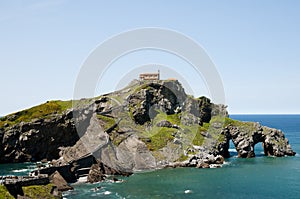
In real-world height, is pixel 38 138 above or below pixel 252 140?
above

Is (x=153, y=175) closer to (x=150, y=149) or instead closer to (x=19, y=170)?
(x=150, y=149)

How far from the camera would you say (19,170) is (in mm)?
118125

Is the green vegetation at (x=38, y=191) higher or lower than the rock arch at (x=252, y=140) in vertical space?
lower

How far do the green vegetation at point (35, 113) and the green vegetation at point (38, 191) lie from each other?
7366 centimetres

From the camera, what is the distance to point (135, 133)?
135875mm

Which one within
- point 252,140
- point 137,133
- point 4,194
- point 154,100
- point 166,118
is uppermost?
point 154,100

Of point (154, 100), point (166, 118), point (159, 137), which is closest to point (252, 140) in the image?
point (166, 118)

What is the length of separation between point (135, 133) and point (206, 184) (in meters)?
48.9

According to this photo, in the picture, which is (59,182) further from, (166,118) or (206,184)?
(166,118)

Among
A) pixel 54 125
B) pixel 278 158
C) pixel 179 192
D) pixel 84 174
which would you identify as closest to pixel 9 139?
pixel 54 125

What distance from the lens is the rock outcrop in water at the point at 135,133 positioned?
12231 cm

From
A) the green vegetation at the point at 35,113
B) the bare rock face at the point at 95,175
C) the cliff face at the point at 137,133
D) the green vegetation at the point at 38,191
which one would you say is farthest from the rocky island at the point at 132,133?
the green vegetation at the point at 38,191

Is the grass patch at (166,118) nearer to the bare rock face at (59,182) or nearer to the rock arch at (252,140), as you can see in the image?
the rock arch at (252,140)

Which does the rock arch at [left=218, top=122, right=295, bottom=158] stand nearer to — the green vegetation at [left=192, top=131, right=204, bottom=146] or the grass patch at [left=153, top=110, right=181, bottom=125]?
the green vegetation at [left=192, top=131, right=204, bottom=146]
